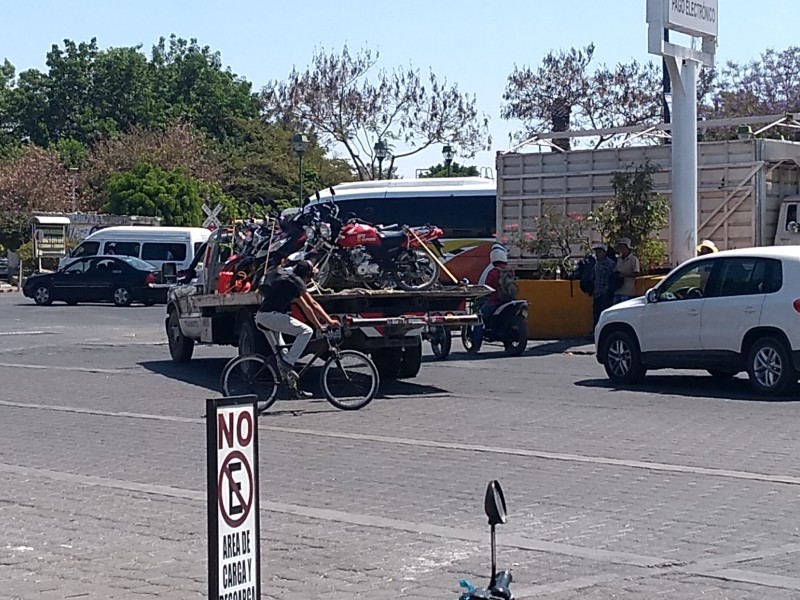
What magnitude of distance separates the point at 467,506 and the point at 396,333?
21.6 feet

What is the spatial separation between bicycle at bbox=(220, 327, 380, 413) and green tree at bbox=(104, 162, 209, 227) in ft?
157

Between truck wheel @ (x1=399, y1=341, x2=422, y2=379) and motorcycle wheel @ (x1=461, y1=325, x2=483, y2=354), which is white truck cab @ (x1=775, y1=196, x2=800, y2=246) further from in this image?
truck wheel @ (x1=399, y1=341, x2=422, y2=379)

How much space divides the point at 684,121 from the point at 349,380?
10612 mm

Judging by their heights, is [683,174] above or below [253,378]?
above

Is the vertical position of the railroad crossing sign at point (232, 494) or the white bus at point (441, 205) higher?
the white bus at point (441, 205)

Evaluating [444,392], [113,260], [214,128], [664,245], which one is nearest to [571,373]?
[444,392]

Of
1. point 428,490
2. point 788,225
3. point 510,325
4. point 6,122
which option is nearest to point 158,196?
point 6,122

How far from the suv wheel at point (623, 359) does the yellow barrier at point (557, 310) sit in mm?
6598

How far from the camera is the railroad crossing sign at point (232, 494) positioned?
4.30 meters

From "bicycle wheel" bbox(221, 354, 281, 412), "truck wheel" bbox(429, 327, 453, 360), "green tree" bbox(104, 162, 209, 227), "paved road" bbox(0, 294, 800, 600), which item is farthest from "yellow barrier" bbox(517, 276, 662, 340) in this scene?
"green tree" bbox(104, 162, 209, 227)

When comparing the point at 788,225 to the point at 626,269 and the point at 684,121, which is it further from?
the point at 626,269

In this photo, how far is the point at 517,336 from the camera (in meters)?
21.1

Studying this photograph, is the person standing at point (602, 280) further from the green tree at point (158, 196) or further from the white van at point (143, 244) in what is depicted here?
the green tree at point (158, 196)

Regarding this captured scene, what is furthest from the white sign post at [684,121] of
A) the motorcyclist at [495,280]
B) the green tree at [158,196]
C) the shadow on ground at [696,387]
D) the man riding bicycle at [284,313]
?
the green tree at [158,196]
